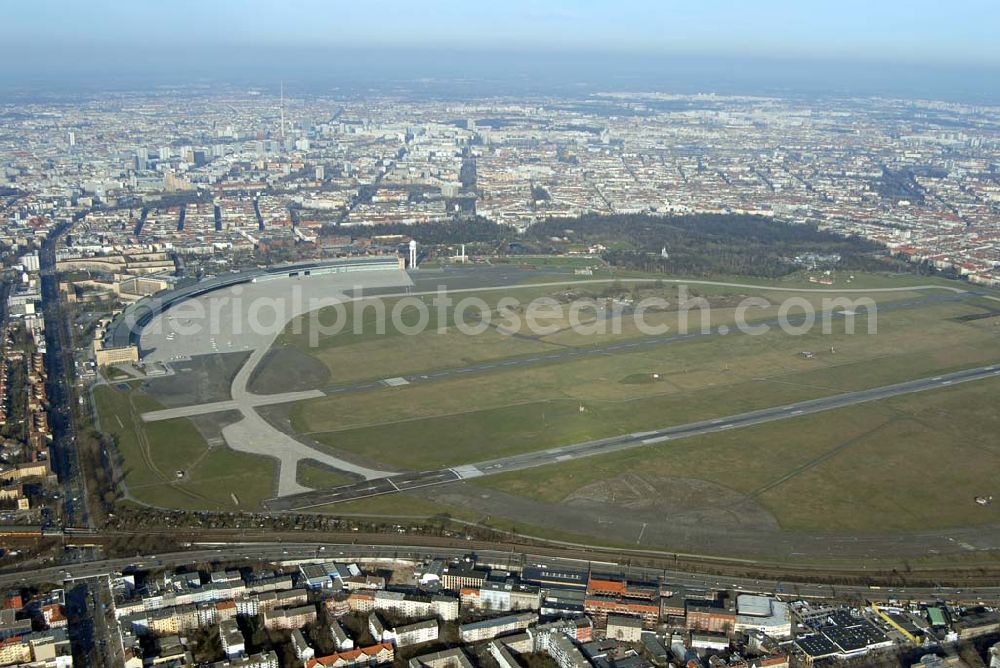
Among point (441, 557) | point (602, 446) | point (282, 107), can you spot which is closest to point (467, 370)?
point (602, 446)

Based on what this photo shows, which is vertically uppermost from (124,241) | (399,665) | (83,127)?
(83,127)

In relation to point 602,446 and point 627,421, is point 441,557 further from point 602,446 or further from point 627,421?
point 627,421

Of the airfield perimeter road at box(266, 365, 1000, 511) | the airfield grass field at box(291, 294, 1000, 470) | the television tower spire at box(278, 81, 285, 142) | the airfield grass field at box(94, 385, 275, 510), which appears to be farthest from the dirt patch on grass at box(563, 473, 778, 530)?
the television tower spire at box(278, 81, 285, 142)

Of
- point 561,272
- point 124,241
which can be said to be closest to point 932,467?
point 561,272

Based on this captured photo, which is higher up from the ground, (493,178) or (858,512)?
(493,178)

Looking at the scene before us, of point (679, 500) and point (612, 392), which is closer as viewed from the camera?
point (679, 500)

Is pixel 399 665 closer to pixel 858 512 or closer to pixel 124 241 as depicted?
pixel 858 512
